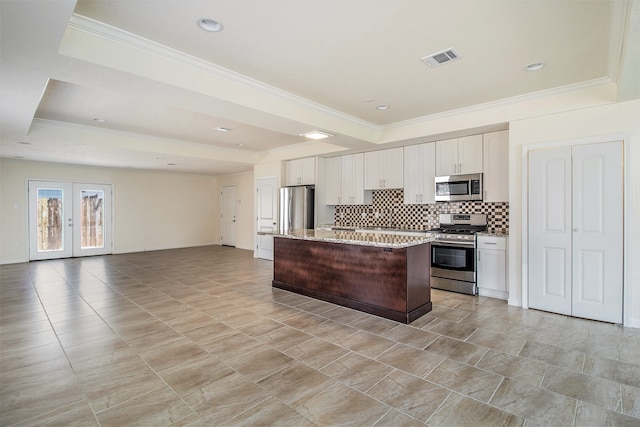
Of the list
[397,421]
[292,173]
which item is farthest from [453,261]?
[292,173]

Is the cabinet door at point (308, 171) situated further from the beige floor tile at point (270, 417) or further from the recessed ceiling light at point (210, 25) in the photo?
the beige floor tile at point (270, 417)

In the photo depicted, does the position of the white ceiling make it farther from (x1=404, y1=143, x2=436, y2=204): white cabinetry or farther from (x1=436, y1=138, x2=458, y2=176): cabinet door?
(x1=404, y1=143, x2=436, y2=204): white cabinetry

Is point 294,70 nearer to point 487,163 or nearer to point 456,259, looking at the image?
→ point 487,163

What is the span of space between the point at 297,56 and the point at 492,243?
3631 mm

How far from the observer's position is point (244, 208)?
10258 mm

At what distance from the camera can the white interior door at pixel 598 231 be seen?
3.50 m

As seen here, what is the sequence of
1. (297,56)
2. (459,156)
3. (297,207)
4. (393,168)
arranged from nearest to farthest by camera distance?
(297,56), (459,156), (393,168), (297,207)

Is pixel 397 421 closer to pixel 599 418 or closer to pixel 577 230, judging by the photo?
pixel 599 418

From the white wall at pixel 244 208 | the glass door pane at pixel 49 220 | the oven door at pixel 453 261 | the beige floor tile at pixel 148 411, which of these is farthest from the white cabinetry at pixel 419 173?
the glass door pane at pixel 49 220

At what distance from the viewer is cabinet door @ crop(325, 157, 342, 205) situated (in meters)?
6.96

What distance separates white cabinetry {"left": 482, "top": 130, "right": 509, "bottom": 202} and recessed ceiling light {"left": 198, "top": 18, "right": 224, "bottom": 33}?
4009 mm

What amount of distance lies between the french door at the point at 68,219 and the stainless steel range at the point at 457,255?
29.0ft

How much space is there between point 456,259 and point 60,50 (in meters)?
5.10

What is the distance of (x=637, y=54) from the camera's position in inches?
95.2
